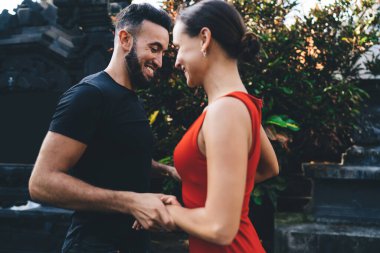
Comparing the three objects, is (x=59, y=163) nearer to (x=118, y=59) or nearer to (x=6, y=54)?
(x=118, y=59)

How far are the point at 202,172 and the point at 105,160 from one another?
633 millimetres

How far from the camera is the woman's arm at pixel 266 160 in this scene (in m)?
2.02

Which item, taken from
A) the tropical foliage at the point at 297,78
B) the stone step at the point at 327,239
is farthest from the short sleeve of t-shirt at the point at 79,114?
the stone step at the point at 327,239

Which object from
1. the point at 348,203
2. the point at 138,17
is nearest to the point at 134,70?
the point at 138,17

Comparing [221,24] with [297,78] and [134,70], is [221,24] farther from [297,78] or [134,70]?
[297,78]

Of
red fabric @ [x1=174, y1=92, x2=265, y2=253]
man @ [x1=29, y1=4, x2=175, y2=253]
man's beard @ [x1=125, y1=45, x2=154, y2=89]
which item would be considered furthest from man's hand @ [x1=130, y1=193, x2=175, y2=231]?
man's beard @ [x1=125, y1=45, x2=154, y2=89]

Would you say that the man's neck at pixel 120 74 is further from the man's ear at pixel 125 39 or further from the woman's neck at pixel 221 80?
the woman's neck at pixel 221 80

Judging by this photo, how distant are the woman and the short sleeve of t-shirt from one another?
0.51 m

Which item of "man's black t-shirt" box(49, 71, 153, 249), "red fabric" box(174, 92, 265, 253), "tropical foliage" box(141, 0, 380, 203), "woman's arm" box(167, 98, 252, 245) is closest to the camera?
"woman's arm" box(167, 98, 252, 245)

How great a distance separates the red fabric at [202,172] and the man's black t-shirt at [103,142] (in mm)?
441

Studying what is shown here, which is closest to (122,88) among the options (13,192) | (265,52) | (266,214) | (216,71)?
(216,71)

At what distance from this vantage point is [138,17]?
2428mm

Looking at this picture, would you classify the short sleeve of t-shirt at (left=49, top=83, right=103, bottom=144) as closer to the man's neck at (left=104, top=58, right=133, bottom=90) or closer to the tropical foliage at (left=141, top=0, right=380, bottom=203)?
the man's neck at (left=104, top=58, right=133, bottom=90)

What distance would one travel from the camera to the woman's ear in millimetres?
1635
